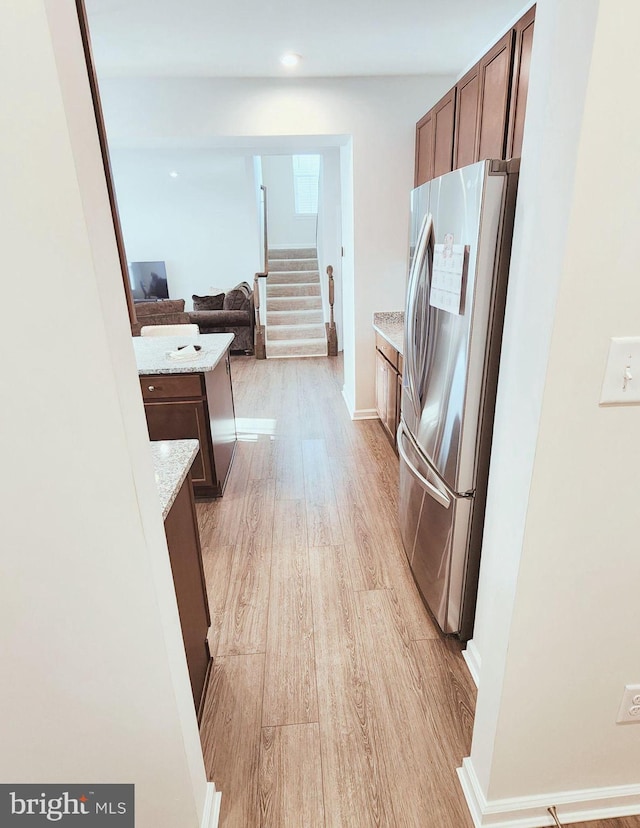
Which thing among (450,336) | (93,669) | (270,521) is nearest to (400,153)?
(450,336)

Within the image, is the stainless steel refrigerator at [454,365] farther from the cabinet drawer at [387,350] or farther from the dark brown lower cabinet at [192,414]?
the dark brown lower cabinet at [192,414]

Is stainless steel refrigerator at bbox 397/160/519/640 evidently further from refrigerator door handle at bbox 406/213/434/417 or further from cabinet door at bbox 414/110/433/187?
cabinet door at bbox 414/110/433/187

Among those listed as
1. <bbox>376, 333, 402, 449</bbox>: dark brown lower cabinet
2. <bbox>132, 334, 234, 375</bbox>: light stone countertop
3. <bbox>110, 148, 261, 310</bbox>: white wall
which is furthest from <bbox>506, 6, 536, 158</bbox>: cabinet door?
<bbox>110, 148, 261, 310</bbox>: white wall

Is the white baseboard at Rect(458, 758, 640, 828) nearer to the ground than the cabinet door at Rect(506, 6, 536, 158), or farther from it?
nearer to the ground

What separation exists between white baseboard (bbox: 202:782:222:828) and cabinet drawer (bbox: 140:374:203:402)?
1.87 m

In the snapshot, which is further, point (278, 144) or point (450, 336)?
point (278, 144)

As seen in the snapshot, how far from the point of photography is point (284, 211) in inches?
389

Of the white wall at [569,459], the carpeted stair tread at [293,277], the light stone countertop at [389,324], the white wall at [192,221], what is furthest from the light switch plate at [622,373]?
the white wall at [192,221]

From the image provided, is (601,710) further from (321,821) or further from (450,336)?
(450,336)

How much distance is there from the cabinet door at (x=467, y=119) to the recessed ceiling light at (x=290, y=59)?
3.64 ft

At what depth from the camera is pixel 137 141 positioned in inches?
135

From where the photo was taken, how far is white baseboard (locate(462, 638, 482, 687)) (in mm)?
1694

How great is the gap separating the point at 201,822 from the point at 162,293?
8.55m

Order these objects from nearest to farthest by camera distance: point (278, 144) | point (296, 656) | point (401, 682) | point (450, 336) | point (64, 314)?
point (64, 314), point (450, 336), point (401, 682), point (296, 656), point (278, 144)
